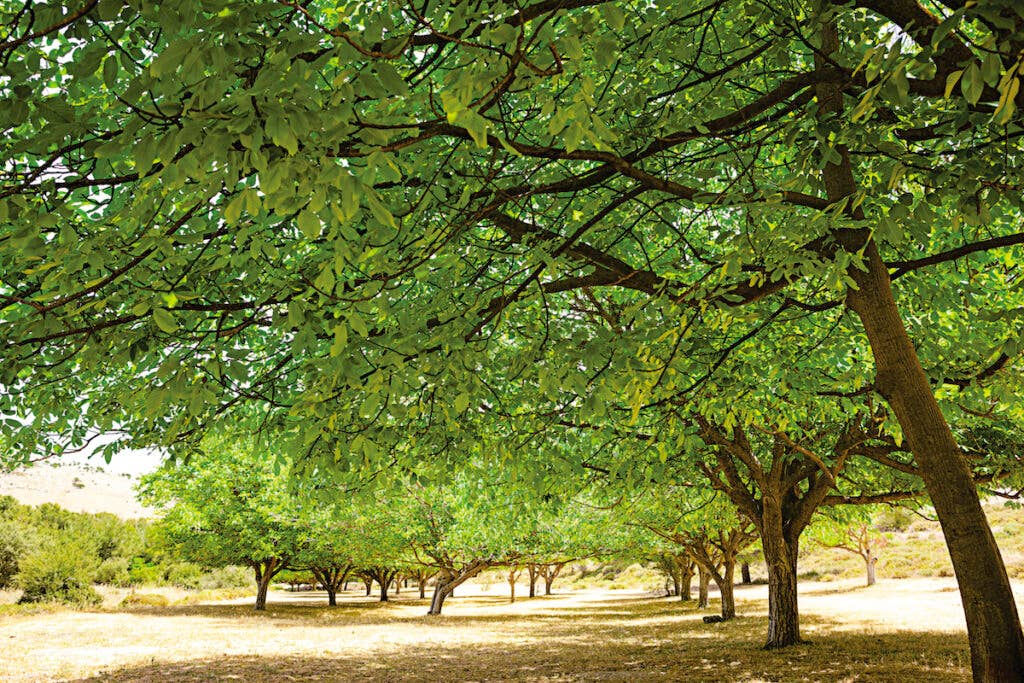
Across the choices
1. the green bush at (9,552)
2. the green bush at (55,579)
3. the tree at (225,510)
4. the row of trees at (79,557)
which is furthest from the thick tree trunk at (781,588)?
the green bush at (9,552)

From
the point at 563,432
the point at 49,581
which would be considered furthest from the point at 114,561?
the point at 563,432

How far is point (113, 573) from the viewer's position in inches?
Answer: 1823

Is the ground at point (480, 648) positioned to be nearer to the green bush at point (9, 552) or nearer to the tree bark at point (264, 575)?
the tree bark at point (264, 575)

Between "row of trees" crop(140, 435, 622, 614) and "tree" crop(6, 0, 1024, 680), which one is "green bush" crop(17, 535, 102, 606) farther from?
"tree" crop(6, 0, 1024, 680)

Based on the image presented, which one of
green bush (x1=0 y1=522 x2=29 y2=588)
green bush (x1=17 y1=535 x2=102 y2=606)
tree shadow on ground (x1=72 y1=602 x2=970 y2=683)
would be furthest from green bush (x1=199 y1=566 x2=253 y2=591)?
tree shadow on ground (x1=72 y1=602 x2=970 y2=683)

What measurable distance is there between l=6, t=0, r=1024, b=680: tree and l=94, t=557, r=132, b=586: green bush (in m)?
47.7

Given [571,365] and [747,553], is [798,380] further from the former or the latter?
[747,553]

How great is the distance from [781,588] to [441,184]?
Result: 12.6 metres

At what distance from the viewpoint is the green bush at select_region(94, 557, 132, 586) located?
4569cm

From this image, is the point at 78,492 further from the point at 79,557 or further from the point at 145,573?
the point at 79,557

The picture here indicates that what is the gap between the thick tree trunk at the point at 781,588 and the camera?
13.5 metres

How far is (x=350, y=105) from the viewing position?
242cm

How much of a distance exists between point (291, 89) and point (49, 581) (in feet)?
139

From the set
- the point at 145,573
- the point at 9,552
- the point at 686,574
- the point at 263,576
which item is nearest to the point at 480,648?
the point at 263,576
